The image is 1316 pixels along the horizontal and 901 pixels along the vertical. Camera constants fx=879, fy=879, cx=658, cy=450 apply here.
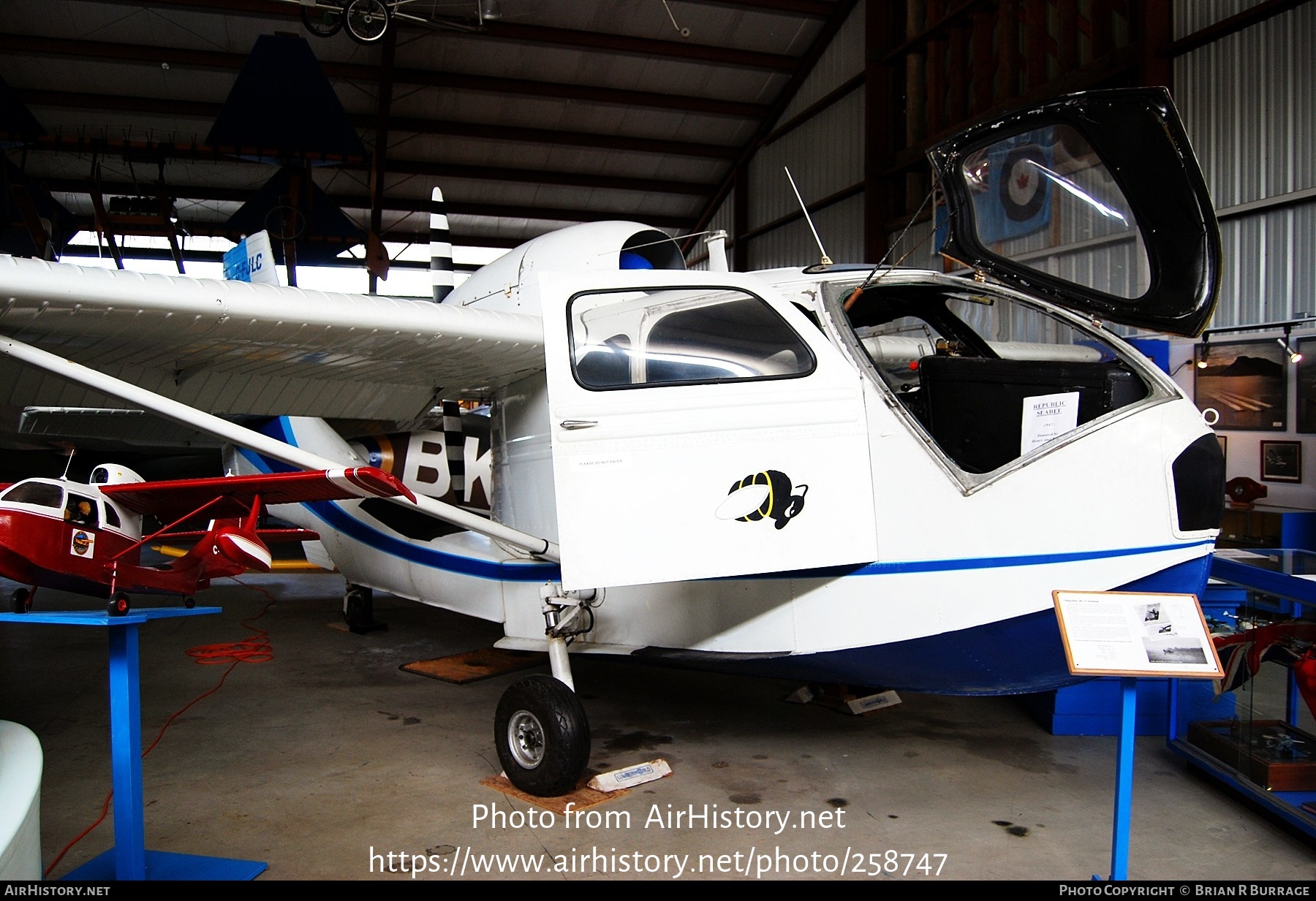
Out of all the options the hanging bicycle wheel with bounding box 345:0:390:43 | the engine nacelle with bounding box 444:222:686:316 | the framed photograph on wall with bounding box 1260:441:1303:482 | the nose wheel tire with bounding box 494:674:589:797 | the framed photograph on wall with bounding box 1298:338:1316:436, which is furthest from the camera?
the hanging bicycle wheel with bounding box 345:0:390:43

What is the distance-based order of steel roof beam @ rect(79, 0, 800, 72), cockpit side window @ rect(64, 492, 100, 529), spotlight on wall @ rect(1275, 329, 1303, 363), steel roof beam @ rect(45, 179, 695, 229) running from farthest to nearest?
steel roof beam @ rect(45, 179, 695, 229)
steel roof beam @ rect(79, 0, 800, 72)
spotlight on wall @ rect(1275, 329, 1303, 363)
cockpit side window @ rect(64, 492, 100, 529)

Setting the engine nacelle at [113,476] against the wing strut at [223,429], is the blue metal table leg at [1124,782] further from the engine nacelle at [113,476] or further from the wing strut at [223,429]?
the engine nacelle at [113,476]

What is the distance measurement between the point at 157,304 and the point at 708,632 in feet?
9.08

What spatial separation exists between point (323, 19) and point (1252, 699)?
14056mm

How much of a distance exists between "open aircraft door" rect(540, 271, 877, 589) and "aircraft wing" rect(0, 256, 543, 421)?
1.12m

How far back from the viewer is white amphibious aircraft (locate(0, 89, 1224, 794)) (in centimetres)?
321

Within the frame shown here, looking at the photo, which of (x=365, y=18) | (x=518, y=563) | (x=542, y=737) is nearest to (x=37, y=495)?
(x=518, y=563)

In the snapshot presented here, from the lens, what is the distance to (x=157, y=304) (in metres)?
3.75

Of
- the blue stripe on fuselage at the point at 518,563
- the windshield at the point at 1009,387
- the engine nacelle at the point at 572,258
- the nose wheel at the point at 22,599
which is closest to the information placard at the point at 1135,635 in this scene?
the blue stripe on fuselage at the point at 518,563

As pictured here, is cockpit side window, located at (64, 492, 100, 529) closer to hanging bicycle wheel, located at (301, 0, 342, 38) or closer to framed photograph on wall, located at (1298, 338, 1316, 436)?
hanging bicycle wheel, located at (301, 0, 342, 38)

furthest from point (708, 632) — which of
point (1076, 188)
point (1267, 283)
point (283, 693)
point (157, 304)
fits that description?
point (1267, 283)

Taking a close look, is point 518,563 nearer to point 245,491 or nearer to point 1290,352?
point 245,491

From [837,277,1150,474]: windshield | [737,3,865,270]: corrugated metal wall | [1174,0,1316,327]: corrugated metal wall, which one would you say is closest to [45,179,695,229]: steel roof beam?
[737,3,865,270]: corrugated metal wall

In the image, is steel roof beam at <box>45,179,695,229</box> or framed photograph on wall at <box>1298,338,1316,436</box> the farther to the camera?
steel roof beam at <box>45,179,695,229</box>
